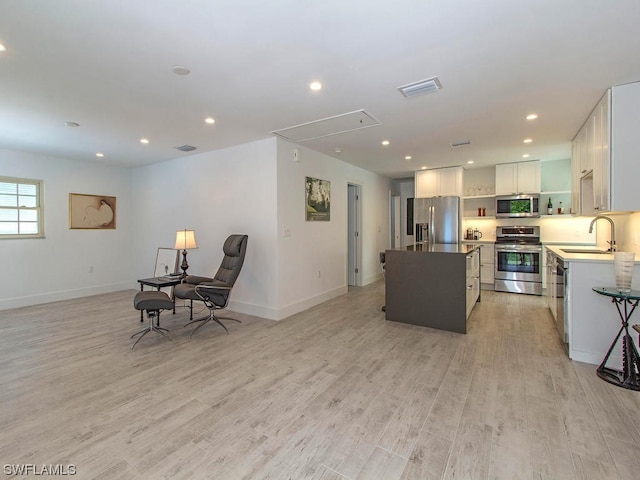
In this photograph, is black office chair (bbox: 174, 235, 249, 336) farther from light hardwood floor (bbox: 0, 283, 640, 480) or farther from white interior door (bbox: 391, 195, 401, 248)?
white interior door (bbox: 391, 195, 401, 248)

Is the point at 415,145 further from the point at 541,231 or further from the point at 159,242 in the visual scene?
the point at 159,242

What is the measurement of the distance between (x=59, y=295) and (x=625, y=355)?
7.97 m

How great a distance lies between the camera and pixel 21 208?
5.14 metres

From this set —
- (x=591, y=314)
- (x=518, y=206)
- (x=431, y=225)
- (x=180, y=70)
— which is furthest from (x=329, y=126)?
(x=518, y=206)

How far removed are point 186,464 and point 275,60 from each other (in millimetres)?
2710

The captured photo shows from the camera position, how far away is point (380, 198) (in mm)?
7363

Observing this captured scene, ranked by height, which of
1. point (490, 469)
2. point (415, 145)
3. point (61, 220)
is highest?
point (415, 145)

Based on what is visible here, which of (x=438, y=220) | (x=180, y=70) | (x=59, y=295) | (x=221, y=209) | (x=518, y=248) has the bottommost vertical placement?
(x=59, y=295)

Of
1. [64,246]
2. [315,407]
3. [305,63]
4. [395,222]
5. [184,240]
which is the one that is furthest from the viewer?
[395,222]

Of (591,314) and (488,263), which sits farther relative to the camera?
(488,263)

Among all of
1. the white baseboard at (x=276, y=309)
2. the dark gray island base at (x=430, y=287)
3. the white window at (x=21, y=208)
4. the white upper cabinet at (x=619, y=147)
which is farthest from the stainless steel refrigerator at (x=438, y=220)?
the white window at (x=21, y=208)

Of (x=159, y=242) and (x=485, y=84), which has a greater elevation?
(x=485, y=84)

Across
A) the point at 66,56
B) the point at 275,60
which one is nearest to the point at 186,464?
the point at 275,60

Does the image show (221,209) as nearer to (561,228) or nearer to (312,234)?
(312,234)
